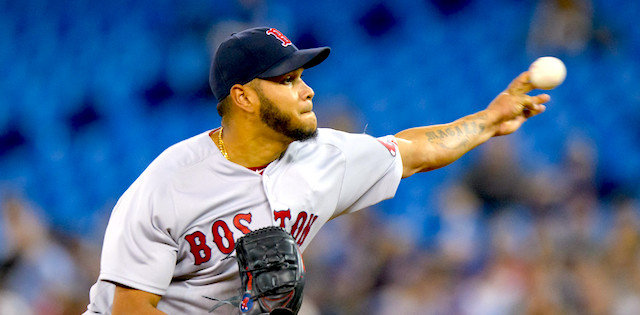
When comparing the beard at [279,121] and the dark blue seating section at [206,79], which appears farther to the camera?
the dark blue seating section at [206,79]

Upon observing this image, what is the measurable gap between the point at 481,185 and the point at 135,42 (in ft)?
9.54

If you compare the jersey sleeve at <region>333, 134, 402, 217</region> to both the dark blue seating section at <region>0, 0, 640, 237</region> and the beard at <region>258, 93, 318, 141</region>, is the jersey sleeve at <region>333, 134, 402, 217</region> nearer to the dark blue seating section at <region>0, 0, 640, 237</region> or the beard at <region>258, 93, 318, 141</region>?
the beard at <region>258, 93, 318, 141</region>

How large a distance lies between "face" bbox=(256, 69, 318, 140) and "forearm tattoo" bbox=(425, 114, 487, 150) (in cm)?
60

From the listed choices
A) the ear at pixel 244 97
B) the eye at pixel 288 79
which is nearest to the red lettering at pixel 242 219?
the ear at pixel 244 97

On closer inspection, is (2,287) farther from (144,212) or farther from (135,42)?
(144,212)

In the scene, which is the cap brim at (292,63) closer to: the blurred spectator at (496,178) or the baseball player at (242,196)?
the baseball player at (242,196)

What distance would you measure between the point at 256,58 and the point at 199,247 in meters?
0.67

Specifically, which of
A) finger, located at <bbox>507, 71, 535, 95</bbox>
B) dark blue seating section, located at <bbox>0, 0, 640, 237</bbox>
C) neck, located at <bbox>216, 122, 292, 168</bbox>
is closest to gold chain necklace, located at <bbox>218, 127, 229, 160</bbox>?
neck, located at <bbox>216, 122, 292, 168</bbox>

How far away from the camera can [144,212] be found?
251cm

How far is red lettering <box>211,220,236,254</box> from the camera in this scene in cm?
264

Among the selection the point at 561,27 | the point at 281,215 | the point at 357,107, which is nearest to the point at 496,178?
the point at 357,107

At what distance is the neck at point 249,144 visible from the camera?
9.02ft

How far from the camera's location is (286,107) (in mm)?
2670

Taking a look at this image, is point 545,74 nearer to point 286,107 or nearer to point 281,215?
point 286,107
